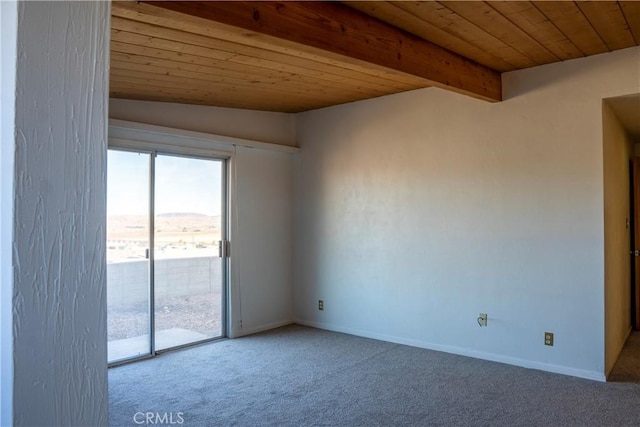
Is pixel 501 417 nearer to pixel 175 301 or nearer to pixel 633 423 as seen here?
pixel 633 423

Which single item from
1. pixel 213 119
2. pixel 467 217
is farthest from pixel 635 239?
pixel 213 119

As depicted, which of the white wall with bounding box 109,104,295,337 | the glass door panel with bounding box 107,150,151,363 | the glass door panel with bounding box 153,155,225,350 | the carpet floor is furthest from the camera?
the white wall with bounding box 109,104,295,337

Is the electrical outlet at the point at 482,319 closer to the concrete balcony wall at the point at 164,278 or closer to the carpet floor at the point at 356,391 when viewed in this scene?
the carpet floor at the point at 356,391

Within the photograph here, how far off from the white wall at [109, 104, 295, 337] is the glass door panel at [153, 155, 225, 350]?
0.18 metres

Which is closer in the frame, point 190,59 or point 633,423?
point 633,423

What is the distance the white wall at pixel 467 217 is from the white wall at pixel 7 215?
13.5 ft

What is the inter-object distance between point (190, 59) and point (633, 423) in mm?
3807

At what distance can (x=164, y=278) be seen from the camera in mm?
4711

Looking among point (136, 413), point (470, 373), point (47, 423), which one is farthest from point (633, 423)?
point (47, 423)

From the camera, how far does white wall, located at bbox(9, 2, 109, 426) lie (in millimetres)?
660

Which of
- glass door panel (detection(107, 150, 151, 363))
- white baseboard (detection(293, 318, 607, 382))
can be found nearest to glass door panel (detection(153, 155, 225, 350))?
glass door panel (detection(107, 150, 151, 363))

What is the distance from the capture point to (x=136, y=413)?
3.24 m

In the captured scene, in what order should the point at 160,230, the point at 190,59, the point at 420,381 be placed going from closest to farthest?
the point at 190,59
the point at 420,381
the point at 160,230

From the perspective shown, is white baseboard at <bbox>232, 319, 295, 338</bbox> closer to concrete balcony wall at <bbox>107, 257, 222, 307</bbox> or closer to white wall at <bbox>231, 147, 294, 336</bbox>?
white wall at <bbox>231, 147, 294, 336</bbox>
